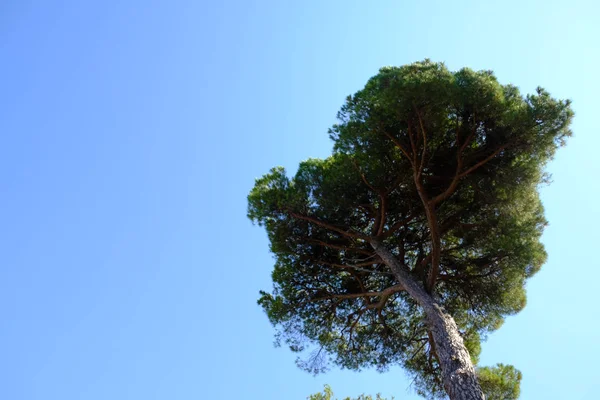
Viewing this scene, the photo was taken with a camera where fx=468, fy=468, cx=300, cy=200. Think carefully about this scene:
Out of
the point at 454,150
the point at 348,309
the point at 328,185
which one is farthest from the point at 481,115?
the point at 348,309

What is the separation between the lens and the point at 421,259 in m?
10.6

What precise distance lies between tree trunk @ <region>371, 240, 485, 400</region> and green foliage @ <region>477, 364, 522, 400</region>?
106 inches

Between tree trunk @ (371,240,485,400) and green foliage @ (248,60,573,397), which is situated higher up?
green foliage @ (248,60,573,397)

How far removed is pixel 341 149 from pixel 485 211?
134 inches

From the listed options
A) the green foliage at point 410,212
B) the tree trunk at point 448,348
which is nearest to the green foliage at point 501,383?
the green foliage at point 410,212

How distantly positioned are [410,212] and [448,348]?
376 cm

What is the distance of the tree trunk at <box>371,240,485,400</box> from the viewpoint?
6.82m

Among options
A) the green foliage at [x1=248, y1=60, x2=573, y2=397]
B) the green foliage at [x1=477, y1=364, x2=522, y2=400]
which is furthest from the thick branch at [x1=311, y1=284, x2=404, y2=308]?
the green foliage at [x1=477, y1=364, x2=522, y2=400]

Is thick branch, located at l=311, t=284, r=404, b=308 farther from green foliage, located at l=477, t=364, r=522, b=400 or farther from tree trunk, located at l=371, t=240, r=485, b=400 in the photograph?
green foliage, located at l=477, t=364, r=522, b=400

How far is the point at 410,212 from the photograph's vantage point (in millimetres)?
10617

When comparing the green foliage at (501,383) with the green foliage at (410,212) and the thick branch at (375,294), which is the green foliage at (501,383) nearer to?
the green foliage at (410,212)

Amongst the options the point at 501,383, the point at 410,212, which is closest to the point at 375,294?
the point at 410,212

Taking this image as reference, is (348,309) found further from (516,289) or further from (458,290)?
(516,289)

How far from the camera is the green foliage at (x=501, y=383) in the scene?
995cm
